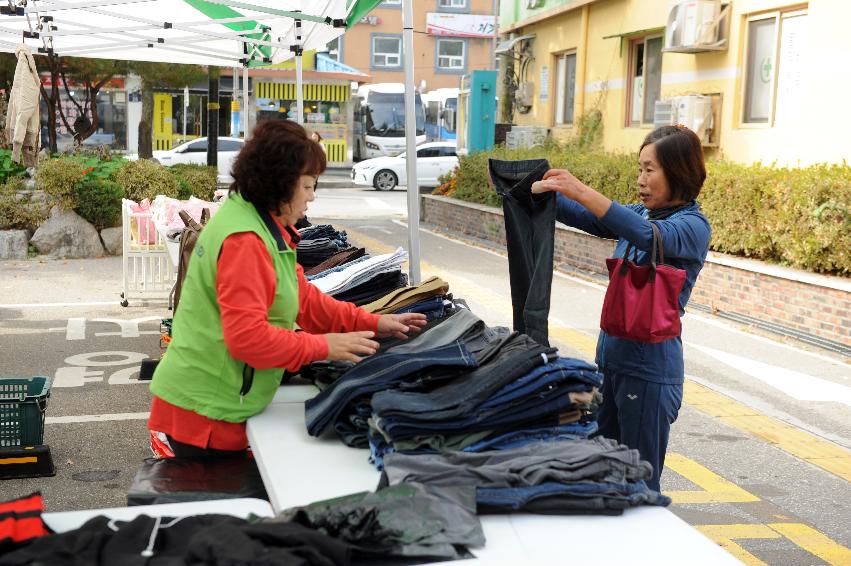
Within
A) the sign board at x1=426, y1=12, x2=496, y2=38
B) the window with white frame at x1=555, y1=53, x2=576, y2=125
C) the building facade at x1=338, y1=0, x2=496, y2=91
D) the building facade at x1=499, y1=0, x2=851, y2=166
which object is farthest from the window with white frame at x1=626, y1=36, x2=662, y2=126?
the sign board at x1=426, y1=12, x2=496, y2=38

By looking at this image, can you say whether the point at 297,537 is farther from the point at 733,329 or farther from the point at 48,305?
the point at 48,305

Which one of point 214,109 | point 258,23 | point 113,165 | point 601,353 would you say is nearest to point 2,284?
point 113,165

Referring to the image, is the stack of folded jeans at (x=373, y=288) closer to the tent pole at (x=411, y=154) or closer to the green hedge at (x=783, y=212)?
the tent pole at (x=411, y=154)

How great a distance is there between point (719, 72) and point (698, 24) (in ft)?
2.65

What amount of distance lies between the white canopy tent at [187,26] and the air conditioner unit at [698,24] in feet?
18.1

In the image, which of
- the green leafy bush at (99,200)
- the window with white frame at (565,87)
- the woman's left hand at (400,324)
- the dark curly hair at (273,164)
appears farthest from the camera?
Result: the window with white frame at (565,87)

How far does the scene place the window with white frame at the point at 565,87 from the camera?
2008cm

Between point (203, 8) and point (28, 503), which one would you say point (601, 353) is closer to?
point (28, 503)

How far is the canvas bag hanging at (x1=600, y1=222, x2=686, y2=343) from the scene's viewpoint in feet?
11.0

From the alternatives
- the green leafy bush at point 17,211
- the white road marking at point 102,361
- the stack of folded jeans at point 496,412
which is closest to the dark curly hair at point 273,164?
the stack of folded jeans at point 496,412

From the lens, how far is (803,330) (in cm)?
909

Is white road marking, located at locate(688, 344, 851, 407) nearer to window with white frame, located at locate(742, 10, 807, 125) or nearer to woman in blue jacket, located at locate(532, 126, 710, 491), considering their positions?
woman in blue jacket, located at locate(532, 126, 710, 491)

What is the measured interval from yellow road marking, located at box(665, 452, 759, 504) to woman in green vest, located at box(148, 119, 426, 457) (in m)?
2.85

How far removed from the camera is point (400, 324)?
350cm
